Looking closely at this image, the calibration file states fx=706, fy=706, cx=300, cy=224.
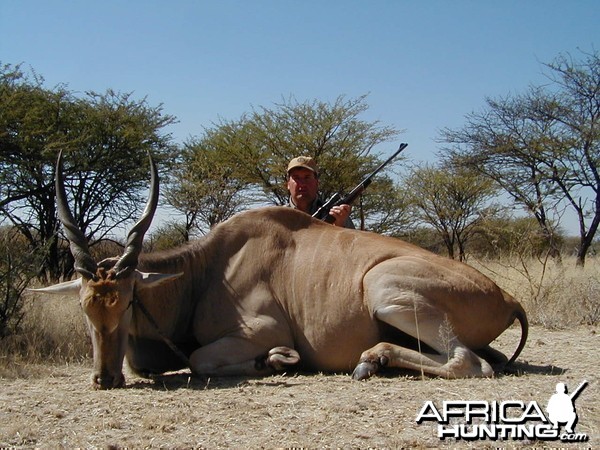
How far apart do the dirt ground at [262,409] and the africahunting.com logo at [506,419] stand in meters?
0.06

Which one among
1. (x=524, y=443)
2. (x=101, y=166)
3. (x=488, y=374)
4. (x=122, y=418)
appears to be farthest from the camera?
(x=101, y=166)

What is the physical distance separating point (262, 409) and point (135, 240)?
1703mm

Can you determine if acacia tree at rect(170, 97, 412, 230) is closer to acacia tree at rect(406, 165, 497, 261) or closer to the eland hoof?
acacia tree at rect(406, 165, 497, 261)

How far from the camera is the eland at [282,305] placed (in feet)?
15.5

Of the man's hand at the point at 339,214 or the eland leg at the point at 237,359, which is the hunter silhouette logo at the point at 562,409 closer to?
the eland leg at the point at 237,359

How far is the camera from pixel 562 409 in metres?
3.49

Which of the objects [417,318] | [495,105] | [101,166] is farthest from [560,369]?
[495,105]

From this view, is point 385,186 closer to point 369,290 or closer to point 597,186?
point 597,186

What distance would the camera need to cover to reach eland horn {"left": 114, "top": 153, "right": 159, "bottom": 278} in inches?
188

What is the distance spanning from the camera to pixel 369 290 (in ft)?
16.5

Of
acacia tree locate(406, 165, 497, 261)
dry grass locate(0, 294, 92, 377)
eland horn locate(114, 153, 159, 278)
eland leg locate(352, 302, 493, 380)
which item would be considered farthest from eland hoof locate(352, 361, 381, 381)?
acacia tree locate(406, 165, 497, 261)

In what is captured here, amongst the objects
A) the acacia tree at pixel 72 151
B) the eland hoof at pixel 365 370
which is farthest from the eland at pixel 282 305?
the acacia tree at pixel 72 151

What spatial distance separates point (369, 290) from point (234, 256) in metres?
1.13

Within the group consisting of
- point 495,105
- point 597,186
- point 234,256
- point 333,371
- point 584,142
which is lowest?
point 333,371
